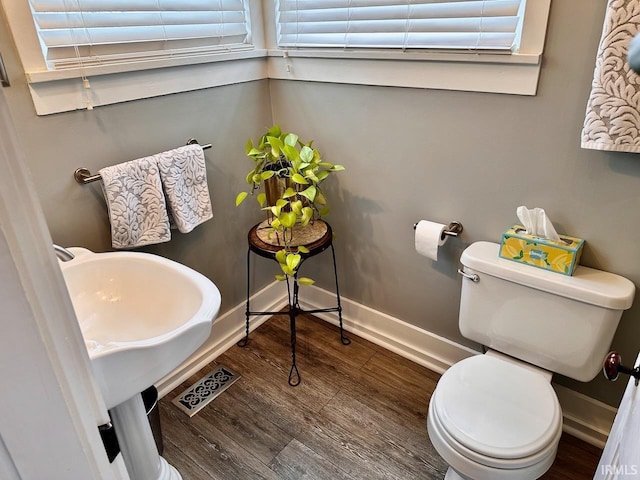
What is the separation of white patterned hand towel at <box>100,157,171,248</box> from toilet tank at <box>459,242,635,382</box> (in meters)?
1.06

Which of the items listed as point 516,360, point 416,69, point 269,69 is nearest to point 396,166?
point 416,69

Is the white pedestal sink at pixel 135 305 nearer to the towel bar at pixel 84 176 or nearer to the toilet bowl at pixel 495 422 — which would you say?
the towel bar at pixel 84 176

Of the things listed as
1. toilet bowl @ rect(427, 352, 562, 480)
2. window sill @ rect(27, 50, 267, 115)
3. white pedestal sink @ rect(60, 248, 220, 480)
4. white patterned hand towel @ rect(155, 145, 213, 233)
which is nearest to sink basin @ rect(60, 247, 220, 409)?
white pedestal sink @ rect(60, 248, 220, 480)

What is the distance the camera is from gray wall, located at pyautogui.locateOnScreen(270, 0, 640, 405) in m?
1.31

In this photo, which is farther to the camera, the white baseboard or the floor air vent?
the floor air vent

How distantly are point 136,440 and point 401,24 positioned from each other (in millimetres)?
1578

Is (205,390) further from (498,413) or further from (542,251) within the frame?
(542,251)

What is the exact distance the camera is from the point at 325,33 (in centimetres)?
174

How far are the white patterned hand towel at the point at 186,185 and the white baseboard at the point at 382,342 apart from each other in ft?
2.02

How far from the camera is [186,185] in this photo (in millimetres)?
1635

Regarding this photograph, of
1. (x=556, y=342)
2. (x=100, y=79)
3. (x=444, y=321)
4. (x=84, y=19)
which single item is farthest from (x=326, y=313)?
(x=84, y=19)

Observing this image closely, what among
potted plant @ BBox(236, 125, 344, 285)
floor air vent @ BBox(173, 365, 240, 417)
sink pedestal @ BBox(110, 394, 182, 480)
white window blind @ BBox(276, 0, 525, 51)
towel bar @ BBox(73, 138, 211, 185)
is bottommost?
floor air vent @ BBox(173, 365, 240, 417)

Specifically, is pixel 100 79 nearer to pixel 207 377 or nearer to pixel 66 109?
pixel 66 109

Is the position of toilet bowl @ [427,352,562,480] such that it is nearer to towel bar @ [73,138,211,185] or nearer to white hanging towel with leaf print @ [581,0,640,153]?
white hanging towel with leaf print @ [581,0,640,153]
